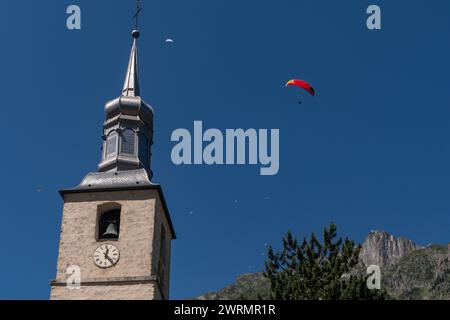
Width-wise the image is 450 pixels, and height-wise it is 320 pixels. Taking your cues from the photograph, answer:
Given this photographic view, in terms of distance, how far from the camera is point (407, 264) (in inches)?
7682

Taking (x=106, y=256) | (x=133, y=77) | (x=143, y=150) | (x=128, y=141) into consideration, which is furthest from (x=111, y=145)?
(x=106, y=256)

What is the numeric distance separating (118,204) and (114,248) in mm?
2111

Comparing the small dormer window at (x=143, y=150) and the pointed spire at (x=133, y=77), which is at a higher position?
the pointed spire at (x=133, y=77)

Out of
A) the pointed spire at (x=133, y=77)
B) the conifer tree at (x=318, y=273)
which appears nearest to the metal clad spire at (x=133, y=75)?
the pointed spire at (x=133, y=77)

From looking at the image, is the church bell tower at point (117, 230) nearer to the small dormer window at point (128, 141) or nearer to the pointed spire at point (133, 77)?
the small dormer window at point (128, 141)

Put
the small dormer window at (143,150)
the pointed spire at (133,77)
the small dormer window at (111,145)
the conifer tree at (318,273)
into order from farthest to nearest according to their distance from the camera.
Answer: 1. the pointed spire at (133,77)
2. the small dormer window at (143,150)
3. the small dormer window at (111,145)
4. the conifer tree at (318,273)

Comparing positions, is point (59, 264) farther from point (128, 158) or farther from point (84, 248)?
point (128, 158)

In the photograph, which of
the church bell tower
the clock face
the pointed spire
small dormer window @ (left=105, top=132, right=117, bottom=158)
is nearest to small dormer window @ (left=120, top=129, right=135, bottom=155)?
the church bell tower

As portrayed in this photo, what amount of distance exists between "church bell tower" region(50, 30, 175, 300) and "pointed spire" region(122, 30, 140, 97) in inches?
94.7

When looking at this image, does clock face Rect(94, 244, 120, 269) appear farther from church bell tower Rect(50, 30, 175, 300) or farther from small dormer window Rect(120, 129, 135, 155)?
small dormer window Rect(120, 129, 135, 155)

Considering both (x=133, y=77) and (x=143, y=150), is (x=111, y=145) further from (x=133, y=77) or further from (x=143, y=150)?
(x=133, y=77)

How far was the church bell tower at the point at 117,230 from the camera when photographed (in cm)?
3170

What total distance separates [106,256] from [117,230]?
55.4 inches

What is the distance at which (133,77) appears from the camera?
41.0 m
